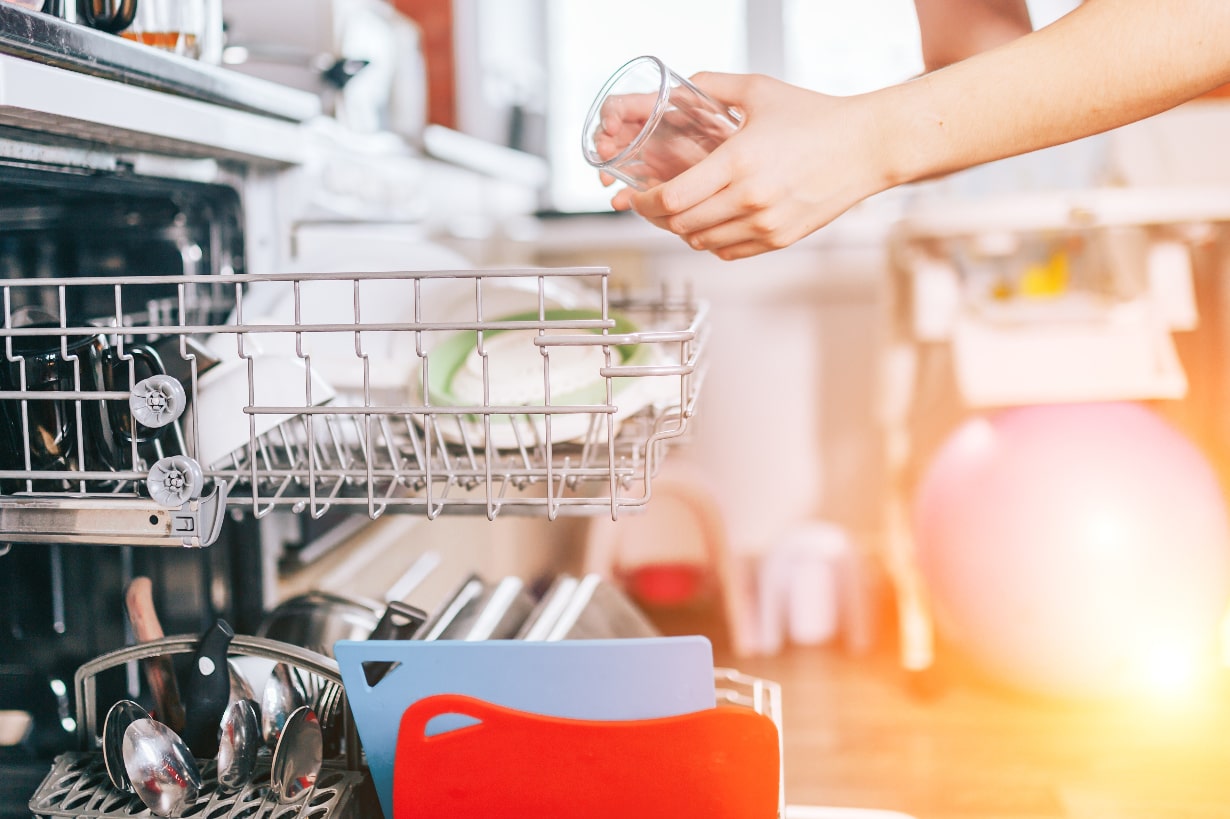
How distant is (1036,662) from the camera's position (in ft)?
4.88

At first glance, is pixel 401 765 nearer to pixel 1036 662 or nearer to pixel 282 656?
pixel 282 656

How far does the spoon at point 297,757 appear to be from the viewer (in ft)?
2.05

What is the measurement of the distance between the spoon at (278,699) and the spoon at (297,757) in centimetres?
3

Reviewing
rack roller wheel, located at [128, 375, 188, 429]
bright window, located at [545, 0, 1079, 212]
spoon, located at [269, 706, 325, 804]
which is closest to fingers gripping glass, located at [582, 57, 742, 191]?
rack roller wheel, located at [128, 375, 188, 429]

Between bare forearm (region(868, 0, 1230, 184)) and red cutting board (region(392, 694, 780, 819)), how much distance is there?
0.37 m

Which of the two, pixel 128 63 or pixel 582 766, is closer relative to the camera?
pixel 582 766

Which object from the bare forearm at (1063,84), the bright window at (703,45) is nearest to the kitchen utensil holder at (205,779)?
the bare forearm at (1063,84)

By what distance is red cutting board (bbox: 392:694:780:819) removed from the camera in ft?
1.74

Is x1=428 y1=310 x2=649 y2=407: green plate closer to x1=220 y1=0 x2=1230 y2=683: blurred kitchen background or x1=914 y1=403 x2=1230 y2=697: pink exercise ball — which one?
x1=220 y1=0 x2=1230 y2=683: blurred kitchen background

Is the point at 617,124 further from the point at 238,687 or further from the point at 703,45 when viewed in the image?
the point at 703,45

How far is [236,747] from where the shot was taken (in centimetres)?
64

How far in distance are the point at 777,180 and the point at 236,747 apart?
48cm

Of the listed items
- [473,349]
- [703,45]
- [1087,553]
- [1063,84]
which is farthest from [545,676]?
[703,45]

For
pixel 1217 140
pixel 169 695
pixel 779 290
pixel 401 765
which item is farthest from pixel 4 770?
pixel 1217 140
